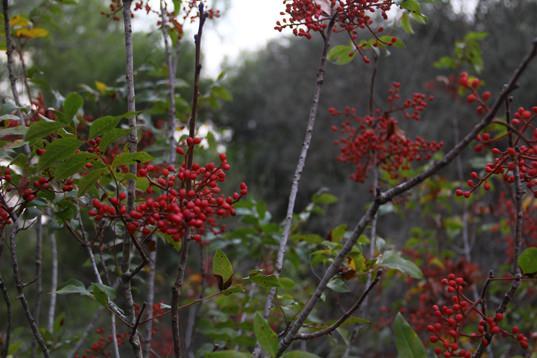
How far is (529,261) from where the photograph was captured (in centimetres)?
104

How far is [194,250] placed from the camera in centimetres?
728

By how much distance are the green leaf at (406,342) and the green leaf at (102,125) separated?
2.26ft

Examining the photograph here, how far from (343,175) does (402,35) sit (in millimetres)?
2746

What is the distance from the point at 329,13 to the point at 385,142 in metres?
0.66

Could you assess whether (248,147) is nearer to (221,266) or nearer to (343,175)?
(343,175)

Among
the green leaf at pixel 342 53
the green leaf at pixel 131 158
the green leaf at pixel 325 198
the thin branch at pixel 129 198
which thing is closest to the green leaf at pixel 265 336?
the thin branch at pixel 129 198

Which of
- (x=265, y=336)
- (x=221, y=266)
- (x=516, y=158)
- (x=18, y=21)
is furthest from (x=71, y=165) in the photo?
(x=18, y=21)

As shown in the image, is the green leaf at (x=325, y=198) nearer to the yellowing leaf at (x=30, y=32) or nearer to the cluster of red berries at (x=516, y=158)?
the cluster of red berries at (x=516, y=158)

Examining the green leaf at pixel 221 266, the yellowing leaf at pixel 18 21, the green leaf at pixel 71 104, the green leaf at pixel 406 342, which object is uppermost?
the yellowing leaf at pixel 18 21

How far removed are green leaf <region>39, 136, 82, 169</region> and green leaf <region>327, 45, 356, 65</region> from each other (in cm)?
95

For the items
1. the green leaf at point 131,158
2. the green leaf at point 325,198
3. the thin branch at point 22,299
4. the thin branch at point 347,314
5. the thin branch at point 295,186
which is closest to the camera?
the thin branch at point 347,314

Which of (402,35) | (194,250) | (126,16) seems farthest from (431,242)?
(402,35)

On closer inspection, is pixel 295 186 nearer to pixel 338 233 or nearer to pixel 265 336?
pixel 338 233

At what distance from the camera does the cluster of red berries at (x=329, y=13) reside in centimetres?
143
